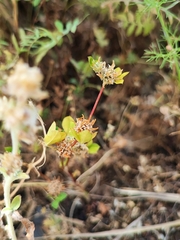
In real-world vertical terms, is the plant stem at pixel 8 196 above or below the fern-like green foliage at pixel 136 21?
below

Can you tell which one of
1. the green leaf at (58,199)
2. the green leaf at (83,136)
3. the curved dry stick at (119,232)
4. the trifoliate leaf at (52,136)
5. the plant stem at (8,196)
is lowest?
the curved dry stick at (119,232)

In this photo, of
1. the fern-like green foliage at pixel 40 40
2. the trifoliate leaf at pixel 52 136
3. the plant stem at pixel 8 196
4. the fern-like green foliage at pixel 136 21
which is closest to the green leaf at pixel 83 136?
the trifoliate leaf at pixel 52 136

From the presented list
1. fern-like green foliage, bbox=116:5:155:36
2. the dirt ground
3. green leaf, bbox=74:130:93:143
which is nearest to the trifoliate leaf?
green leaf, bbox=74:130:93:143

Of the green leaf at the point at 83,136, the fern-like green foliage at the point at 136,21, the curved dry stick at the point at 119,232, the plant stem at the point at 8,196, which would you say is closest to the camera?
the plant stem at the point at 8,196

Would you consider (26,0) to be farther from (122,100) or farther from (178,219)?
(178,219)

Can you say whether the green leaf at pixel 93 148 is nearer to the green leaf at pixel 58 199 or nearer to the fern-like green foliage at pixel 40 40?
the green leaf at pixel 58 199

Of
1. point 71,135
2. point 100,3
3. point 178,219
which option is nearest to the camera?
point 71,135

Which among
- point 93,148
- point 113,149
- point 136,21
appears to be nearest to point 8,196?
point 93,148

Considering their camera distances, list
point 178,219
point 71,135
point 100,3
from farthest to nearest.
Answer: point 100,3 < point 178,219 < point 71,135

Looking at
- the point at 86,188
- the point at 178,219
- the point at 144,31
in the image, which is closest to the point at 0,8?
the point at 144,31

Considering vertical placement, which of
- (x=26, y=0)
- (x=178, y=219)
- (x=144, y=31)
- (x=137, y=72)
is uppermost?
(x=26, y=0)
